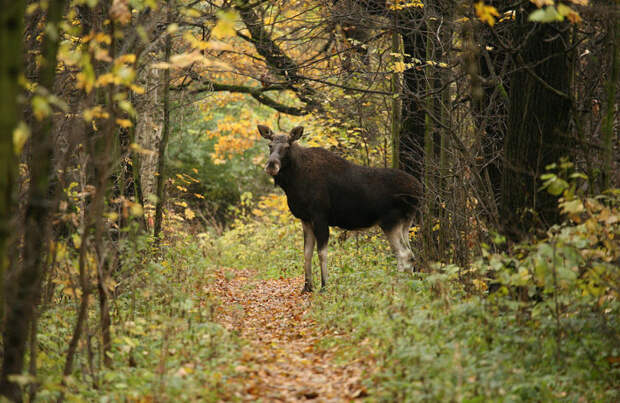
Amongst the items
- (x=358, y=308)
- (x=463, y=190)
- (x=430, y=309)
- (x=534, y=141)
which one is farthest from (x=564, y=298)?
(x=463, y=190)

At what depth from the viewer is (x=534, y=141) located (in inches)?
246

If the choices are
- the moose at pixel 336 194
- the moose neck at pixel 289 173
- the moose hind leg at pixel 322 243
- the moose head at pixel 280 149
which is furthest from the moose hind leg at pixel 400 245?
the moose head at pixel 280 149

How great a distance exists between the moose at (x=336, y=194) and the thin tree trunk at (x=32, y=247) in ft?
19.1

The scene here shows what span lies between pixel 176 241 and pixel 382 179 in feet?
17.2

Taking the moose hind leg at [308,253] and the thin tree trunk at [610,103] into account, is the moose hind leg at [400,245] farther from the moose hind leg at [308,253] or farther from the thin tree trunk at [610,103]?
the thin tree trunk at [610,103]

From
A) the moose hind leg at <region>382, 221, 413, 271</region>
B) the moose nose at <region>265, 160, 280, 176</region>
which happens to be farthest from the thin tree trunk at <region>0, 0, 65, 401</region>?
the moose hind leg at <region>382, 221, 413, 271</region>

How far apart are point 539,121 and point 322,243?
15.9 ft

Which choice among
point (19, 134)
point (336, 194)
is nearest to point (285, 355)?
point (19, 134)

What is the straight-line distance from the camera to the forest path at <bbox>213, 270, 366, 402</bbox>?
16.5 feet

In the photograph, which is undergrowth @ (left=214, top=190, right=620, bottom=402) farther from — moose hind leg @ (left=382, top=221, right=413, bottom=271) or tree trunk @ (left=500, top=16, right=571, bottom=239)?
moose hind leg @ (left=382, top=221, right=413, bottom=271)

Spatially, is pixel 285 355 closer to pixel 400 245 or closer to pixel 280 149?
pixel 280 149

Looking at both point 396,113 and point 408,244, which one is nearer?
point 408,244

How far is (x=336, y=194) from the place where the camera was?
1068cm

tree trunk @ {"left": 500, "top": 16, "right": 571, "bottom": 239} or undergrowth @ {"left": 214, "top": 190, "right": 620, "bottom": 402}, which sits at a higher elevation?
tree trunk @ {"left": 500, "top": 16, "right": 571, "bottom": 239}
